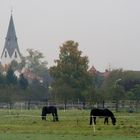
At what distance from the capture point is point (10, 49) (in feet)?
575

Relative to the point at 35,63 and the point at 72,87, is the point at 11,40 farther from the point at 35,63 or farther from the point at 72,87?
the point at 72,87

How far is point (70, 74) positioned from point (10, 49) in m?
97.8

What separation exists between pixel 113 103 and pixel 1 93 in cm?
2194

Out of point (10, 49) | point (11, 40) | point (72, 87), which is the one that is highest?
point (11, 40)

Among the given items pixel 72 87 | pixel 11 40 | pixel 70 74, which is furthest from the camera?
pixel 11 40

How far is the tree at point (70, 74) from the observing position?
246 feet

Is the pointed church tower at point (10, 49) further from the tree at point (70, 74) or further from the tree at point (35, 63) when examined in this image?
the tree at point (70, 74)

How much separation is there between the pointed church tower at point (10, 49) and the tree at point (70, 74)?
83.0m

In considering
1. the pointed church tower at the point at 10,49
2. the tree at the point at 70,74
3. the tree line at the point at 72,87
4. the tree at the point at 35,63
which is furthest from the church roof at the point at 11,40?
the tree at the point at 70,74

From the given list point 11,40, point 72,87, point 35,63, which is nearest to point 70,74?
point 72,87

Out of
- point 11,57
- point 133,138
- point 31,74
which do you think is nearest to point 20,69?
point 31,74

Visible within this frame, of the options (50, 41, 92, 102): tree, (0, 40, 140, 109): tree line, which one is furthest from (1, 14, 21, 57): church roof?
(50, 41, 92, 102): tree

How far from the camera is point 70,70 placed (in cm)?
7994

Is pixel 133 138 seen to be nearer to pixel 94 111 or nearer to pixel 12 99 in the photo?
pixel 94 111
